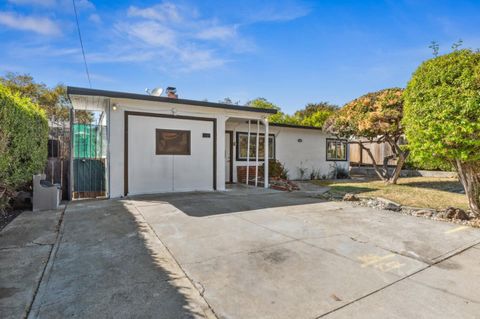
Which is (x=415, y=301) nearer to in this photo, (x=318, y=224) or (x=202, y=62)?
(x=318, y=224)

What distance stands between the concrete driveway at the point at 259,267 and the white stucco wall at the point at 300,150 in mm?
7511

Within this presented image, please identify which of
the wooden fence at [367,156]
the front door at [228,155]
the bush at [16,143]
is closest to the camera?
the bush at [16,143]

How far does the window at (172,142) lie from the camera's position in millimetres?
8203

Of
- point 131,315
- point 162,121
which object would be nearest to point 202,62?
point 162,121

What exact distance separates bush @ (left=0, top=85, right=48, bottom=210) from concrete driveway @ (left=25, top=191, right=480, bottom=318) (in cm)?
121

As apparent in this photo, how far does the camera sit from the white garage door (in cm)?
788

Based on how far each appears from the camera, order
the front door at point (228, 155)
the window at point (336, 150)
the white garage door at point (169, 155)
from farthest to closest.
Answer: the window at point (336, 150) → the front door at point (228, 155) → the white garage door at point (169, 155)

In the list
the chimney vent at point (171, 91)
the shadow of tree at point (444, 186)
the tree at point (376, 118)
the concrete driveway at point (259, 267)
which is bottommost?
the concrete driveway at point (259, 267)

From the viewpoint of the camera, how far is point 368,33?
9867 mm

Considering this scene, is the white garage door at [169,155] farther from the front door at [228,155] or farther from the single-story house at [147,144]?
the front door at [228,155]

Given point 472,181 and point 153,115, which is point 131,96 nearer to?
point 153,115

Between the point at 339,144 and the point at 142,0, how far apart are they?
12020mm

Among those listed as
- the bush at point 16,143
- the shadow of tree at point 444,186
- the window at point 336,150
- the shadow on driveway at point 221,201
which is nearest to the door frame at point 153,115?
the shadow on driveway at point 221,201

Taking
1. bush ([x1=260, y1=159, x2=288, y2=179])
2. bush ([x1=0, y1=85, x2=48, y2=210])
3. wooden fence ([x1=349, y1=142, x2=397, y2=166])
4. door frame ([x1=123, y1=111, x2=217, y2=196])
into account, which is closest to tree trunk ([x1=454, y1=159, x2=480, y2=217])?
door frame ([x1=123, y1=111, x2=217, y2=196])
